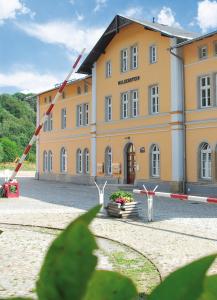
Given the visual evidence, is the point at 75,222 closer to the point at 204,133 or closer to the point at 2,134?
the point at 204,133

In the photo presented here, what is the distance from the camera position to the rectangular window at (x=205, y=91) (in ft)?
61.7

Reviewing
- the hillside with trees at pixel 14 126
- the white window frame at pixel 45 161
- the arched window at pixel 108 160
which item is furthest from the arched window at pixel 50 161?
the hillside with trees at pixel 14 126

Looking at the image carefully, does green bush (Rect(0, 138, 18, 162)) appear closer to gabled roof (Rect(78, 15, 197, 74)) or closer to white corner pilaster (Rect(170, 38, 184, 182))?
gabled roof (Rect(78, 15, 197, 74))

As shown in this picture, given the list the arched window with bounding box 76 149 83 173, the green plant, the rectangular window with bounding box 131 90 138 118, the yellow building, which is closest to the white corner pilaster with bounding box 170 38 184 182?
the yellow building

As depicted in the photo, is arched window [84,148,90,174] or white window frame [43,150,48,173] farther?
white window frame [43,150,48,173]

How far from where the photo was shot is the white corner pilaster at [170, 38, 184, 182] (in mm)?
19609

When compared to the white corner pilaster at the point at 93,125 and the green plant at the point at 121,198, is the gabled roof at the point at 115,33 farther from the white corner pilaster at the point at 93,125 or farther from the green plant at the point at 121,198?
the green plant at the point at 121,198

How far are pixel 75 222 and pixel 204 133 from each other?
1888 cm

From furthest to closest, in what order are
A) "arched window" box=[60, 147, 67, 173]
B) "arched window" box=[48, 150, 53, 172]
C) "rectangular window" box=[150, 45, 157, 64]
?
"arched window" box=[48, 150, 53, 172], "arched window" box=[60, 147, 67, 173], "rectangular window" box=[150, 45, 157, 64]

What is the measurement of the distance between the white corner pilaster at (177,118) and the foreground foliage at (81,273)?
63.7ft

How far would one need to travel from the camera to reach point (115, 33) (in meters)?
23.9

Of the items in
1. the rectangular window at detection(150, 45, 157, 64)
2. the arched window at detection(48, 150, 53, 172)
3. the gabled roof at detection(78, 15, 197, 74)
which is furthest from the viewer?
the arched window at detection(48, 150, 53, 172)

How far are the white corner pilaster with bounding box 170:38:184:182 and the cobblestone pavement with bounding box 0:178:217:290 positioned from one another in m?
2.88

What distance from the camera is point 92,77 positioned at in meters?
25.8
